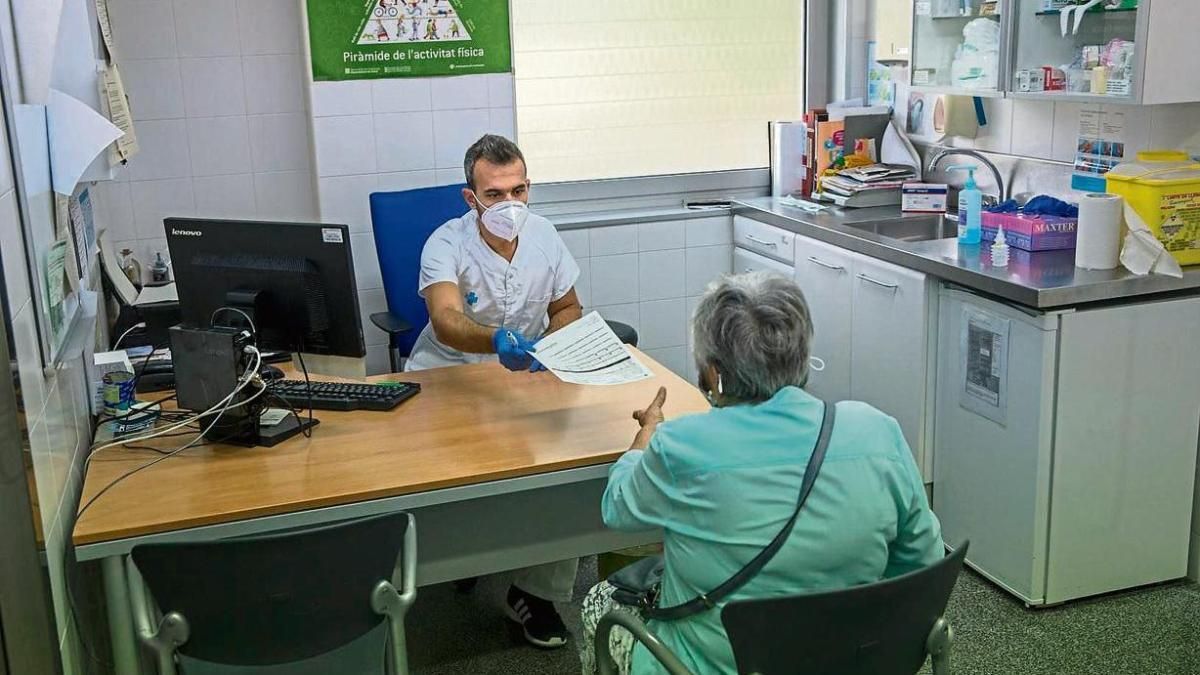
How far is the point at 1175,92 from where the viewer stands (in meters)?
2.96

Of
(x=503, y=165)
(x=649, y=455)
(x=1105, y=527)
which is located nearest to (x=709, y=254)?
(x=503, y=165)

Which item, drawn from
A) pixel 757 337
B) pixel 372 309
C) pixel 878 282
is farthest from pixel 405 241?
pixel 757 337

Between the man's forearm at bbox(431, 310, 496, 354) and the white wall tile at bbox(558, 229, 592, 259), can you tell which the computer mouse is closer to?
the man's forearm at bbox(431, 310, 496, 354)

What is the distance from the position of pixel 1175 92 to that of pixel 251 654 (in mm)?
2639

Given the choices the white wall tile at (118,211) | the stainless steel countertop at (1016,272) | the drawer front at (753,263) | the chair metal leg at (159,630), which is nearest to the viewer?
the chair metal leg at (159,630)

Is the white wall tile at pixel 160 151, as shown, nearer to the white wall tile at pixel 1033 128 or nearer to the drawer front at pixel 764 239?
the drawer front at pixel 764 239

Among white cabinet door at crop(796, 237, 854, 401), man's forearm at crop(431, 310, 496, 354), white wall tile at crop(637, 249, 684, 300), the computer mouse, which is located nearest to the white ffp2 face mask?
man's forearm at crop(431, 310, 496, 354)

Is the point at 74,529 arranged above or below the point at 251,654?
above

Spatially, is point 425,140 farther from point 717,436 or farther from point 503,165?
point 717,436

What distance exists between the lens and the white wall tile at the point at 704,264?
15.1 feet

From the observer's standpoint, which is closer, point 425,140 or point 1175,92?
point 1175,92

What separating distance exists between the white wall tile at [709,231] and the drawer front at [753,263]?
0.08 metres

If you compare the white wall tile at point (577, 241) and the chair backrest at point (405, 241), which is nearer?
the chair backrest at point (405, 241)

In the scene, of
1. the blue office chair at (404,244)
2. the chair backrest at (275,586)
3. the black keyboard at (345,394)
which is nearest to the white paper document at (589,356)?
the black keyboard at (345,394)
